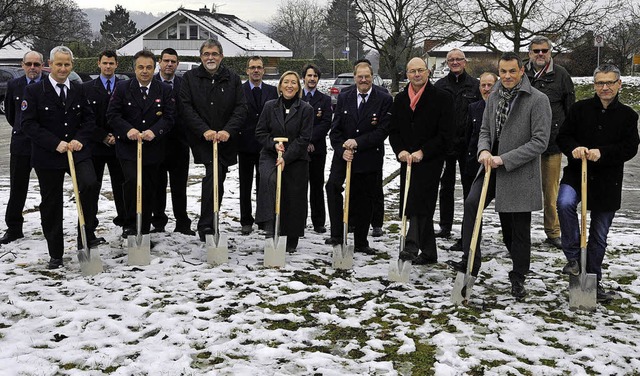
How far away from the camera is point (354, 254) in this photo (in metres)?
7.39

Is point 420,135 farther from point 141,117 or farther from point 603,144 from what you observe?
point 141,117

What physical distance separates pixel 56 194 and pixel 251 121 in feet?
7.88

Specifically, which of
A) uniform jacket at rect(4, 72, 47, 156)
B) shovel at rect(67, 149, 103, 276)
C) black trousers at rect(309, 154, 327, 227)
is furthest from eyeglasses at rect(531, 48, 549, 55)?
uniform jacket at rect(4, 72, 47, 156)

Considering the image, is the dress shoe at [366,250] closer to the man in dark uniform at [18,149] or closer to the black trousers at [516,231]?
the black trousers at [516,231]

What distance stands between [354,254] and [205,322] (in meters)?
2.52

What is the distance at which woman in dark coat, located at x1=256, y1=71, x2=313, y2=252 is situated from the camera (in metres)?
7.28

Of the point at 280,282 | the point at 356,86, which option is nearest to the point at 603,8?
the point at 356,86

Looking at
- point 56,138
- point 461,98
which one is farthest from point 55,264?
point 461,98

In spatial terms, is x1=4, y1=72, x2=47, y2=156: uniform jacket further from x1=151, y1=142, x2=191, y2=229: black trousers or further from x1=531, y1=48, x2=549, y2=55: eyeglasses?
x1=531, y1=48, x2=549, y2=55: eyeglasses

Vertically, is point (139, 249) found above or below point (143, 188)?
below

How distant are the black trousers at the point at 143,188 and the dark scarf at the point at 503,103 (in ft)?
11.6

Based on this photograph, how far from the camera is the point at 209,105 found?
737 centimetres

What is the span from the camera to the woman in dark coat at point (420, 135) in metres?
6.64

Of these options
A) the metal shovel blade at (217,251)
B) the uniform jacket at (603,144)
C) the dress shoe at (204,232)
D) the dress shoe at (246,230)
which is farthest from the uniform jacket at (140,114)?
the uniform jacket at (603,144)
